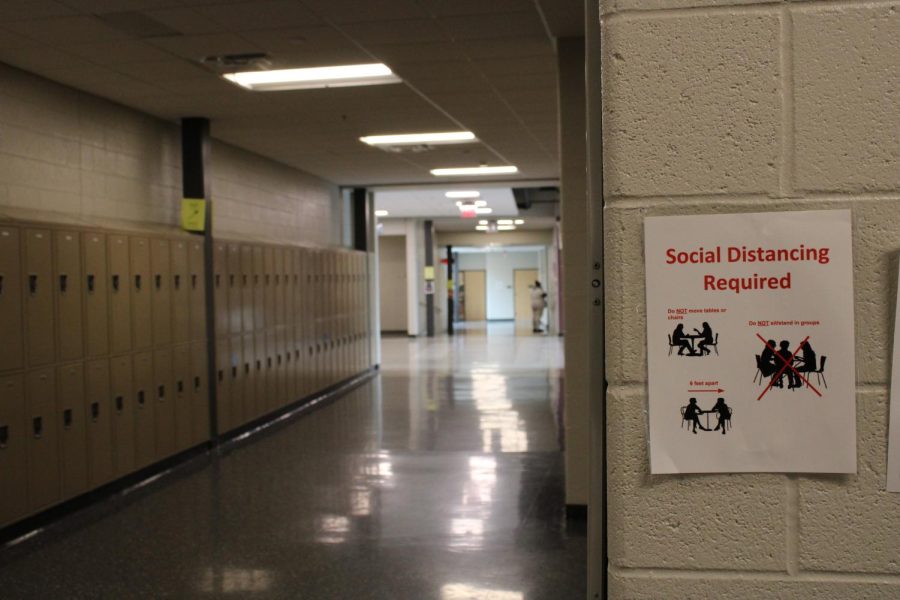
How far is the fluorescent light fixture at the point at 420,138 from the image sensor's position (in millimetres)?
9062

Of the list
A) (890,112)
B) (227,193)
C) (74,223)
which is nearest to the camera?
(890,112)

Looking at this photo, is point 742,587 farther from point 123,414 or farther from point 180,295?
point 180,295

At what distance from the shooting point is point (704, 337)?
53.8 inches

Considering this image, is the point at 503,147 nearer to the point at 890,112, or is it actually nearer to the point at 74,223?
the point at 74,223

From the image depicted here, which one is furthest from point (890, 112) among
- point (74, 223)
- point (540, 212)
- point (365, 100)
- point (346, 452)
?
point (540, 212)

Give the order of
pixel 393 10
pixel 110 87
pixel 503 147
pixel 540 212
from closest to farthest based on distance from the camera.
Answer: pixel 393 10 → pixel 110 87 → pixel 503 147 → pixel 540 212

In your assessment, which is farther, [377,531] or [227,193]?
[227,193]

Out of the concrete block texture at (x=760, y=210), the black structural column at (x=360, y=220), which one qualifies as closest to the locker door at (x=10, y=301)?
the concrete block texture at (x=760, y=210)

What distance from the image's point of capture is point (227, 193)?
9289 mm

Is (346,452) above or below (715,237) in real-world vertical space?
below

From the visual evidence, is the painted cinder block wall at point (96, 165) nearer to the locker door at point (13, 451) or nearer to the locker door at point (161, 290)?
the locker door at point (161, 290)

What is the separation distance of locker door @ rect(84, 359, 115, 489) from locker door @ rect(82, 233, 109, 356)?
137 millimetres

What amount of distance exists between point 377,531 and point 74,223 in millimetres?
2911

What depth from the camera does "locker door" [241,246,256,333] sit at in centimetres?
887
